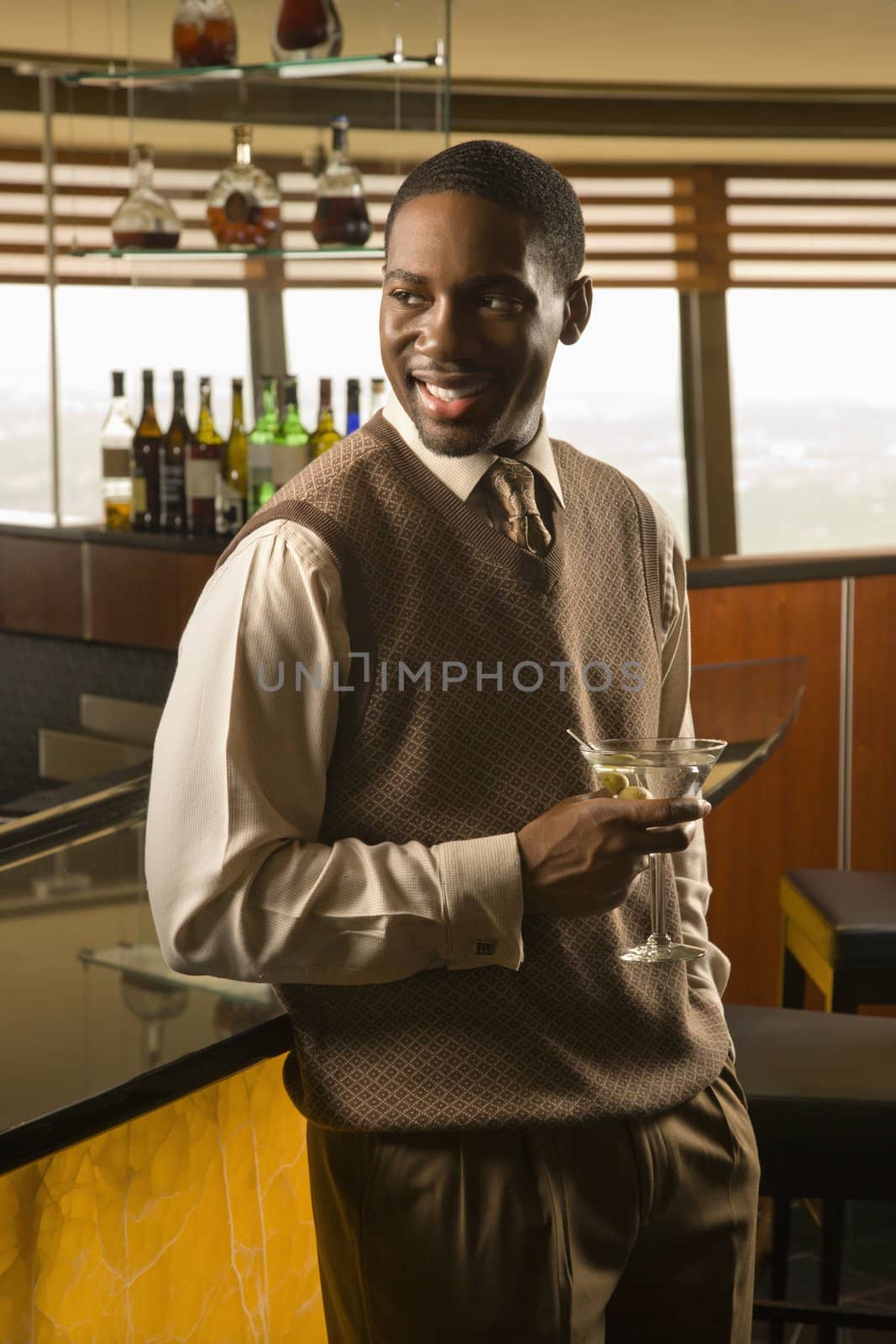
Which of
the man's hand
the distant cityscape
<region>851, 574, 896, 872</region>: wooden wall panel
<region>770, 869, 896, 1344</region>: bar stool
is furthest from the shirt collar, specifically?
the distant cityscape

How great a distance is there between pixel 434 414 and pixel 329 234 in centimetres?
222

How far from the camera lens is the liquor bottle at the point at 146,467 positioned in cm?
367

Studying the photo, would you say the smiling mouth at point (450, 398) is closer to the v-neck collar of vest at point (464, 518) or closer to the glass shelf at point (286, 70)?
the v-neck collar of vest at point (464, 518)

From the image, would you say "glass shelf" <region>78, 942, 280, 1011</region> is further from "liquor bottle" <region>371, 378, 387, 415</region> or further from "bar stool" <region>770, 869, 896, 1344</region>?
"liquor bottle" <region>371, 378, 387, 415</region>

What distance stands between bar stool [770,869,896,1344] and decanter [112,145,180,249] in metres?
2.03

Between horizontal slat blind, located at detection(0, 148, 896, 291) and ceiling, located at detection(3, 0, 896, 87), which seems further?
horizontal slat blind, located at detection(0, 148, 896, 291)

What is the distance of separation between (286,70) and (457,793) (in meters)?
2.33

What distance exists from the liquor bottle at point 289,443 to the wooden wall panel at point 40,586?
0.69m

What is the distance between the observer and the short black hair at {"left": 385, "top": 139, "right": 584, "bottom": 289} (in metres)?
1.16

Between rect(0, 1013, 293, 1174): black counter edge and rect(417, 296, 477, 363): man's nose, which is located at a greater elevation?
rect(417, 296, 477, 363): man's nose

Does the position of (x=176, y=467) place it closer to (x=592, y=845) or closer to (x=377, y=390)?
(x=377, y=390)

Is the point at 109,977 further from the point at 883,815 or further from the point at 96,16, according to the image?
the point at 96,16

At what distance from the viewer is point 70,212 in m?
5.52

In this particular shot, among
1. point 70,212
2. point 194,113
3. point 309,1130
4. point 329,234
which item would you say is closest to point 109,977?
point 309,1130
